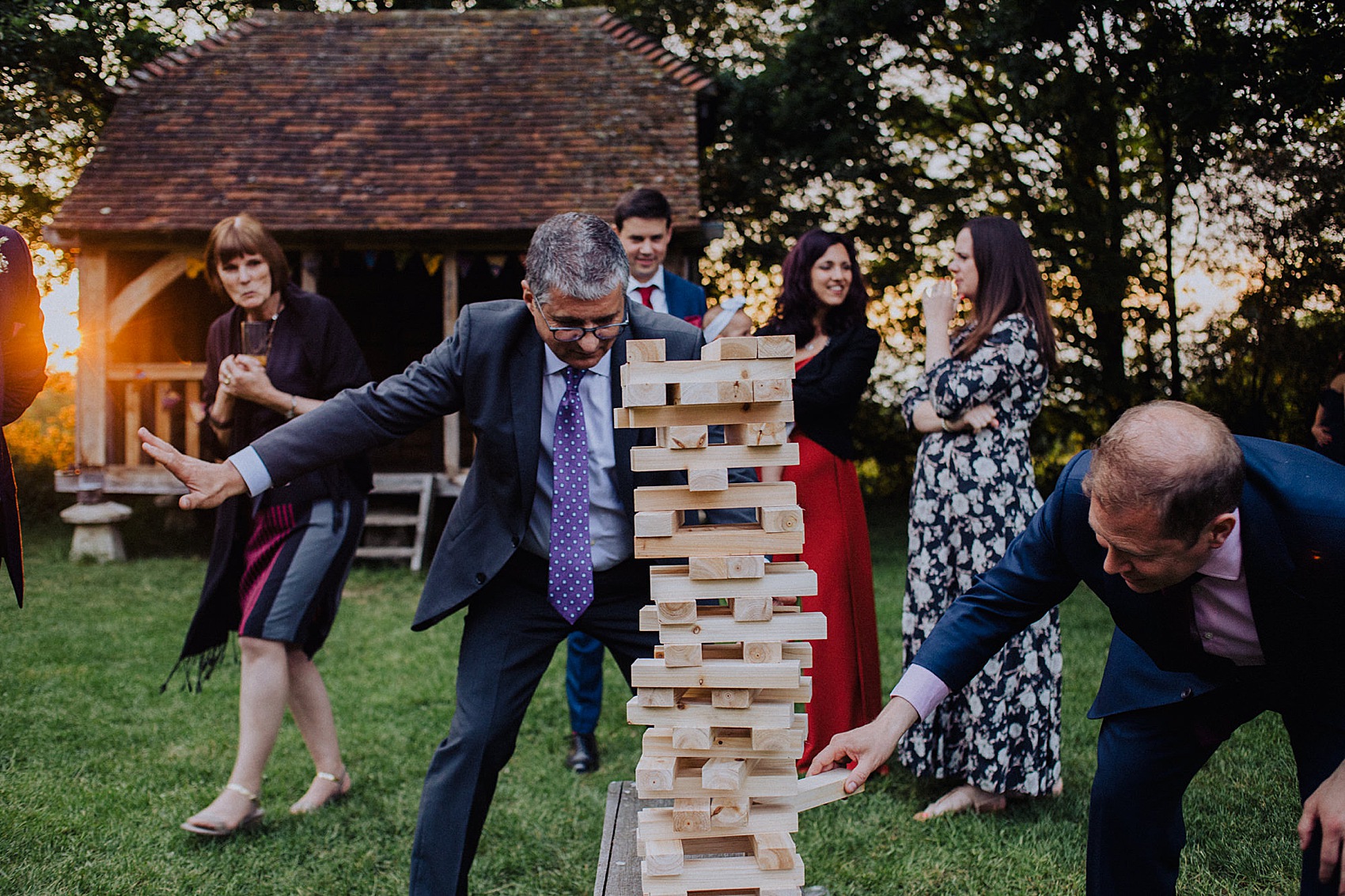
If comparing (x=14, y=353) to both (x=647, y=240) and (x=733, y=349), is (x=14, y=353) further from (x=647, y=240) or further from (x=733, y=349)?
(x=647, y=240)

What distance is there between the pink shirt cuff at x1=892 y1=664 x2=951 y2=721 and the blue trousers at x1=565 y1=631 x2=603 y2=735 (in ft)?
7.97

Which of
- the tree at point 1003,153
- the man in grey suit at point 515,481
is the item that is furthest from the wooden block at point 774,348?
the tree at point 1003,153

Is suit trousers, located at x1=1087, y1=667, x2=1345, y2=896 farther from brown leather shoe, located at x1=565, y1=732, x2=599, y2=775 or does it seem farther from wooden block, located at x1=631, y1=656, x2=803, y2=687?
brown leather shoe, located at x1=565, y1=732, x2=599, y2=775

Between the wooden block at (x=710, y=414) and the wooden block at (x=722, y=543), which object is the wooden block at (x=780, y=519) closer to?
the wooden block at (x=722, y=543)

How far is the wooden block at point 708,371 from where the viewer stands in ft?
8.33

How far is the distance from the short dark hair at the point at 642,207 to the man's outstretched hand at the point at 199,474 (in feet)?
8.40

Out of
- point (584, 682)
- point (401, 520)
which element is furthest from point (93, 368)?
point (584, 682)

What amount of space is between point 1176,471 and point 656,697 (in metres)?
1.33

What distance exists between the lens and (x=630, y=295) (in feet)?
16.1

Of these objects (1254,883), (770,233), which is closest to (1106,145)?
(770,233)

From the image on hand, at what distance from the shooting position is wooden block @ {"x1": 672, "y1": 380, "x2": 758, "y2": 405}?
2.53m

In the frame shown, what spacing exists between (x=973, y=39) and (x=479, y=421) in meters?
10.2

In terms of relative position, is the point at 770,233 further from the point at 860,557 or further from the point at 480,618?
the point at 480,618

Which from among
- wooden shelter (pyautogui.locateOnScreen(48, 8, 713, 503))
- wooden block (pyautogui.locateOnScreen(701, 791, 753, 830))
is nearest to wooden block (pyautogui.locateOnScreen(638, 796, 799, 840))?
wooden block (pyautogui.locateOnScreen(701, 791, 753, 830))
